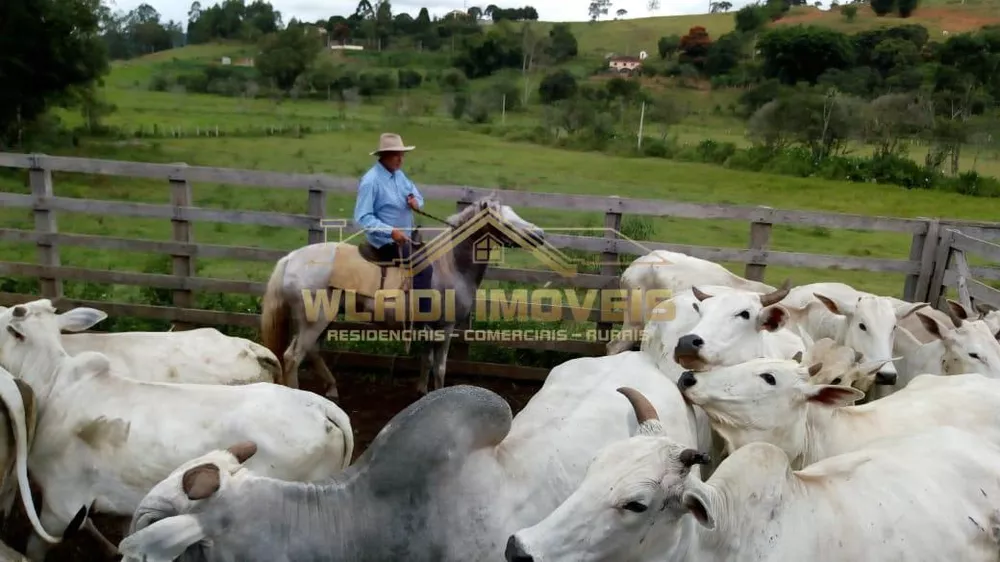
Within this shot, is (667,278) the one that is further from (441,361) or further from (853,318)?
(441,361)

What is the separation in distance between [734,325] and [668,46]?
7385cm

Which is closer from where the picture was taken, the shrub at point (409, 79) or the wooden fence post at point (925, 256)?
the wooden fence post at point (925, 256)

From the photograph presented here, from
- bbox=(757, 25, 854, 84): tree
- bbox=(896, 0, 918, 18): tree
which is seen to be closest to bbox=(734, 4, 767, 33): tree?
bbox=(896, 0, 918, 18): tree

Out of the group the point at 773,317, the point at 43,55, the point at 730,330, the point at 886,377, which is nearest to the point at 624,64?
the point at 43,55

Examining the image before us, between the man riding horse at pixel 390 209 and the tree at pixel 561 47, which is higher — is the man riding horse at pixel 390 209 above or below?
below

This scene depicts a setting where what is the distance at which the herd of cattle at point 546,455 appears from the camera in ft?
9.00

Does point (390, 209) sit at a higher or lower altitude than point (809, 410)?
higher

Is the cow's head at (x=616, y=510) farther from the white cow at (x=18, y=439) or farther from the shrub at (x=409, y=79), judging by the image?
the shrub at (x=409, y=79)

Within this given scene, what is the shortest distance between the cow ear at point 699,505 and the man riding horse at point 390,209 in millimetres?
4404

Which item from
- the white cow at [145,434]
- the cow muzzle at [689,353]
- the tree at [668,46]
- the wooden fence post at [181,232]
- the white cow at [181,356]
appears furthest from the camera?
the tree at [668,46]

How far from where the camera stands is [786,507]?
9.98ft

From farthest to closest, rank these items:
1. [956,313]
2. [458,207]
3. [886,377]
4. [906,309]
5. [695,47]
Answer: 1. [695,47]
2. [458,207]
3. [906,309]
4. [956,313]
5. [886,377]

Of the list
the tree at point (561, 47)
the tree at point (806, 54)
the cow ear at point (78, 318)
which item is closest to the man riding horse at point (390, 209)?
the cow ear at point (78, 318)

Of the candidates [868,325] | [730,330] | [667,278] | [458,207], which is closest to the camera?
[730,330]
